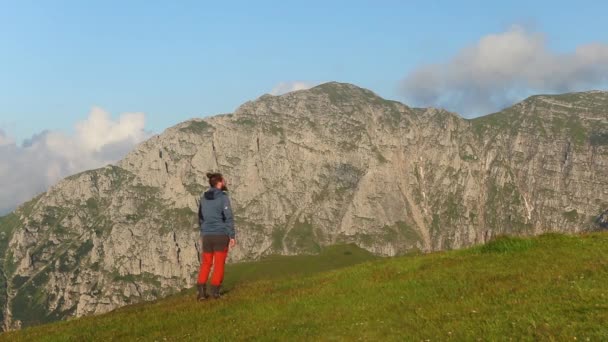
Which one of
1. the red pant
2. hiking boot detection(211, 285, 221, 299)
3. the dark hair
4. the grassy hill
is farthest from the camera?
the dark hair

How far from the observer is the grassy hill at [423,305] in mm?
13316

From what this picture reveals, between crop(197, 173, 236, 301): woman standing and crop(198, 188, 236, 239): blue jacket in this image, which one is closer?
crop(197, 173, 236, 301): woman standing

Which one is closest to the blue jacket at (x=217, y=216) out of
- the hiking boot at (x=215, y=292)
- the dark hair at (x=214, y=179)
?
the dark hair at (x=214, y=179)

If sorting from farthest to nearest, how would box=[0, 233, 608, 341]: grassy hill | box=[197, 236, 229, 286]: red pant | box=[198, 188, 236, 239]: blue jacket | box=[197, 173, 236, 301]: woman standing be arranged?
box=[198, 188, 236, 239]: blue jacket, box=[197, 173, 236, 301]: woman standing, box=[197, 236, 229, 286]: red pant, box=[0, 233, 608, 341]: grassy hill

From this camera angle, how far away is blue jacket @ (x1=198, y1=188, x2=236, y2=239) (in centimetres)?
2297

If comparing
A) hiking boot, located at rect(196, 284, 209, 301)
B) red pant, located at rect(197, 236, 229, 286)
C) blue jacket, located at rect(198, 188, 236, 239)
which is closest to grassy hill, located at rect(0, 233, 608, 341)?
hiking boot, located at rect(196, 284, 209, 301)

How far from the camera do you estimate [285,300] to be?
20594 millimetres

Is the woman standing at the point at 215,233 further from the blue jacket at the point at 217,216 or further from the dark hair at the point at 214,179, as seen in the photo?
the dark hair at the point at 214,179

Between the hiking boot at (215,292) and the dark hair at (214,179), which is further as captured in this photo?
the dark hair at (214,179)

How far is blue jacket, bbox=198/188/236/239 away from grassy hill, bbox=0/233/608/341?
2.99 m

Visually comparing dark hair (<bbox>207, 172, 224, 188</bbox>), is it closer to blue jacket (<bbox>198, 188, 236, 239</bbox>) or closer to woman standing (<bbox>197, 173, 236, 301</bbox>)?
woman standing (<bbox>197, 173, 236, 301</bbox>)

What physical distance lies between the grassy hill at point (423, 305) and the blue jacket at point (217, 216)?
2986 mm

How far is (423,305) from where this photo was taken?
55.2ft

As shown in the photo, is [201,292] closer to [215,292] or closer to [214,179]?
[215,292]
